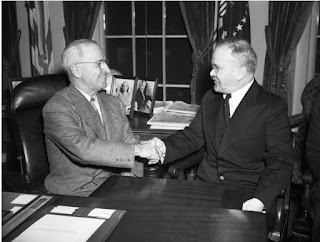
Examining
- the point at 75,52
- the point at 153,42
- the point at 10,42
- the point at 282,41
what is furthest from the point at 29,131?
the point at 10,42

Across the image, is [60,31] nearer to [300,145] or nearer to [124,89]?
[124,89]

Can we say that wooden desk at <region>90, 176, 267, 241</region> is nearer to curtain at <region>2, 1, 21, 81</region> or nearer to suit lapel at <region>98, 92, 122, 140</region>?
suit lapel at <region>98, 92, 122, 140</region>

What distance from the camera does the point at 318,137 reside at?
220 cm

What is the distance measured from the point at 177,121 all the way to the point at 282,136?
86 cm

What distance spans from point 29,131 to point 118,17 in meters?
3.32

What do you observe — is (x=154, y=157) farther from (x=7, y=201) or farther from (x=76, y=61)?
(x=7, y=201)

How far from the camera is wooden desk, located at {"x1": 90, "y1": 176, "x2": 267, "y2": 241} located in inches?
45.1

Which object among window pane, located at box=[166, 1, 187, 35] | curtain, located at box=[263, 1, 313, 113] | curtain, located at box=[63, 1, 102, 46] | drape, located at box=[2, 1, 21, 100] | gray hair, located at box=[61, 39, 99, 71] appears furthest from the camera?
drape, located at box=[2, 1, 21, 100]

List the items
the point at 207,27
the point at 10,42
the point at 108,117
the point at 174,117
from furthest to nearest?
the point at 10,42
the point at 207,27
the point at 174,117
the point at 108,117

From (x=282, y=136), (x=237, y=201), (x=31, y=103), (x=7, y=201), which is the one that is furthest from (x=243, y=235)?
(x=31, y=103)

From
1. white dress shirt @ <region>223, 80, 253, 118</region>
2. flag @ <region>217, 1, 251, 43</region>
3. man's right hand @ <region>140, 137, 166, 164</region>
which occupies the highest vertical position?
flag @ <region>217, 1, 251, 43</region>

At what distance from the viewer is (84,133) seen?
200 cm

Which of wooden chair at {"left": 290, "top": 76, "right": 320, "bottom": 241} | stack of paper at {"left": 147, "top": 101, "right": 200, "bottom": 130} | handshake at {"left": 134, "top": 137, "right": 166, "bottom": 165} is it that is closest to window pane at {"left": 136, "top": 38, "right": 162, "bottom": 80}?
wooden chair at {"left": 290, "top": 76, "right": 320, "bottom": 241}

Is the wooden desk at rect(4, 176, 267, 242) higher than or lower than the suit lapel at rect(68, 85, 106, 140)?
lower
